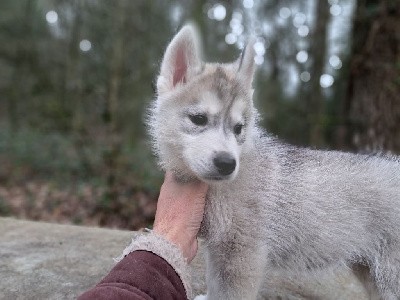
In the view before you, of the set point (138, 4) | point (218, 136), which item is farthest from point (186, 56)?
point (138, 4)

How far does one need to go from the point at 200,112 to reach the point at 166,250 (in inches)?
30.2

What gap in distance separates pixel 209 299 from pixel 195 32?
156 centimetres

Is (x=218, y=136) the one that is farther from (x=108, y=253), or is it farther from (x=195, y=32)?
(x=108, y=253)

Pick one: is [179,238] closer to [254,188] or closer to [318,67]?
[254,188]

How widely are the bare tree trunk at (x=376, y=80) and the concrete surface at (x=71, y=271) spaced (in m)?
2.43

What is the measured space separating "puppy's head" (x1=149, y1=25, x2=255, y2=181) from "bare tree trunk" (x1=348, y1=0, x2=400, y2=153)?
10.7 feet

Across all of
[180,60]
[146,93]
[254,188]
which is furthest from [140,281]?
[146,93]

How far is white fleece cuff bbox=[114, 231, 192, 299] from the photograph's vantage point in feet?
7.08

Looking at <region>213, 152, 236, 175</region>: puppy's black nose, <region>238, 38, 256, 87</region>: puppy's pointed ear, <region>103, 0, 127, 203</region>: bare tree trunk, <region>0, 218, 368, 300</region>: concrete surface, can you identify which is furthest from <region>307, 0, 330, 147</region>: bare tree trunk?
<region>213, 152, 236, 175</region>: puppy's black nose

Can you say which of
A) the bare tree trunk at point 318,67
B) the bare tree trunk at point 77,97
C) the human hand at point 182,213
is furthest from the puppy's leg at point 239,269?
the bare tree trunk at point 77,97

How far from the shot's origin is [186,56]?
2705 millimetres

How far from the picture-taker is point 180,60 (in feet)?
8.99

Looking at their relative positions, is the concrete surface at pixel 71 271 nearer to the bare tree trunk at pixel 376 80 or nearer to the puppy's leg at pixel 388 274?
the puppy's leg at pixel 388 274

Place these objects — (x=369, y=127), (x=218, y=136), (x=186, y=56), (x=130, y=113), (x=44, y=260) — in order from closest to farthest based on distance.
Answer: (x=218, y=136), (x=186, y=56), (x=44, y=260), (x=369, y=127), (x=130, y=113)
